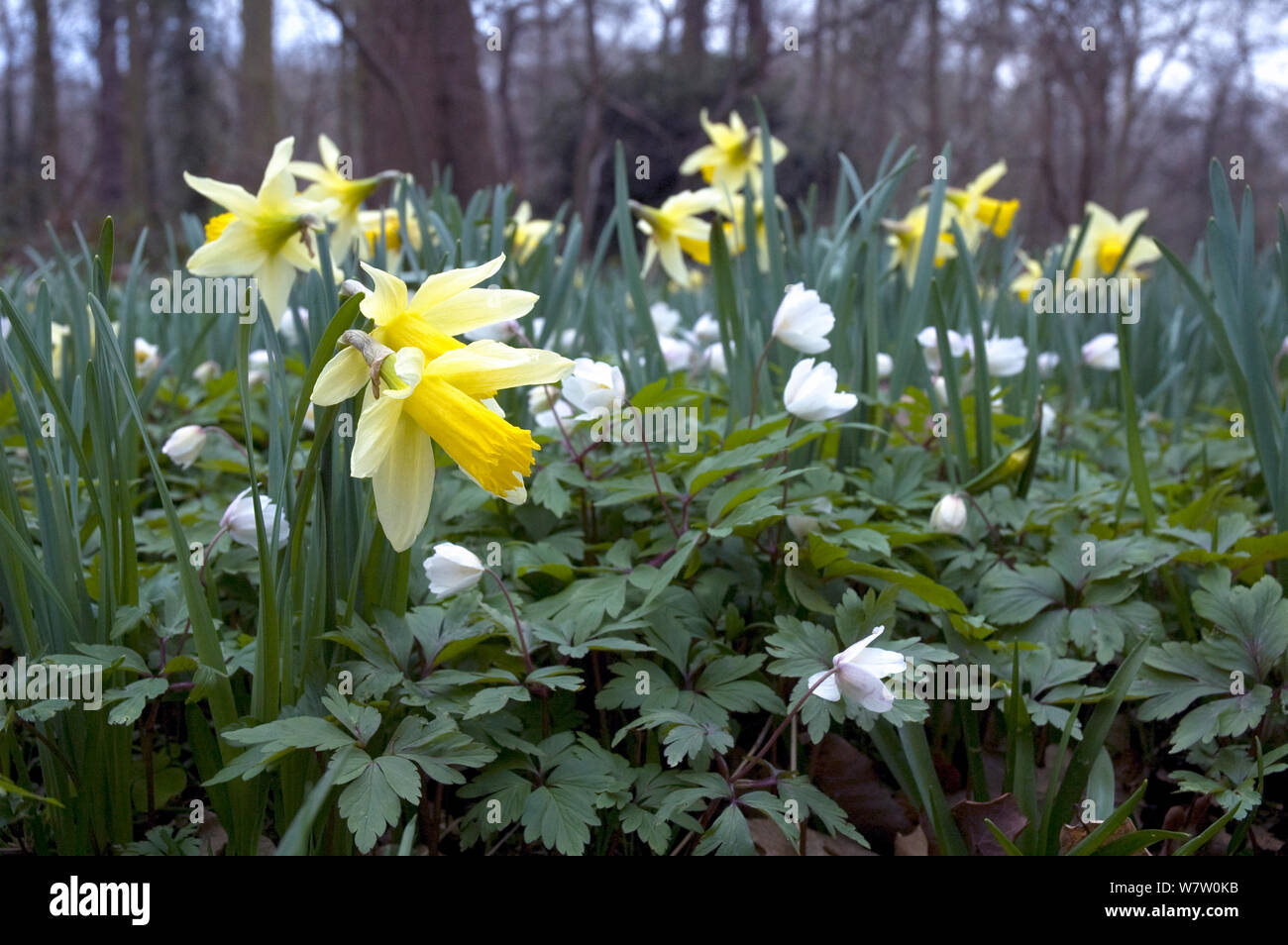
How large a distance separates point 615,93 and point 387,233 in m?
8.62

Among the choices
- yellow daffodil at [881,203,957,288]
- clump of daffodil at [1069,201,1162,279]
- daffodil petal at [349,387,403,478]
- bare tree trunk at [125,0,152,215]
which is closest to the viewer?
daffodil petal at [349,387,403,478]

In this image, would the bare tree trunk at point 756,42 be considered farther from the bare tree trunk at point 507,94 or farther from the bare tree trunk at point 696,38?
the bare tree trunk at point 507,94

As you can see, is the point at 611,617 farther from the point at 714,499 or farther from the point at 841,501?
the point at 841,501

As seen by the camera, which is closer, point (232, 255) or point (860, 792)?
point (860, 792)

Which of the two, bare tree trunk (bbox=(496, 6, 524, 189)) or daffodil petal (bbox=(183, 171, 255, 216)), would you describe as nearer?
daffodil petal (bbox=(183, 171, 255, 216))

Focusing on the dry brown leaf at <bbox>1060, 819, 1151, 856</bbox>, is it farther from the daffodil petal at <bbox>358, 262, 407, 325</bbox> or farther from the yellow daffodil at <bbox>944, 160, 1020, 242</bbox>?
the yellow daffodil at <bbox>944, 160, 1020, 242</bbox>

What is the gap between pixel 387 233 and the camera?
2.02 metres

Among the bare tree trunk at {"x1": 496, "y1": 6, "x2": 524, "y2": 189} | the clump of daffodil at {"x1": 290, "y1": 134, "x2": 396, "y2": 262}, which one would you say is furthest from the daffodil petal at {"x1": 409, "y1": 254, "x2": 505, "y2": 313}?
the bare tree trunk at {"x1": 496, "y1": 6, "x2": 524, "y2": 189}

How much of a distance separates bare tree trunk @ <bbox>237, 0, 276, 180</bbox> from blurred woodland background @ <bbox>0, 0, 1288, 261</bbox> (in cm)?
2

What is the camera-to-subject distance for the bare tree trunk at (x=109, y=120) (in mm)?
15344

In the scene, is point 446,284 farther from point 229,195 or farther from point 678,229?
point 678,229

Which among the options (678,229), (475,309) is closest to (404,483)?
(475,309)

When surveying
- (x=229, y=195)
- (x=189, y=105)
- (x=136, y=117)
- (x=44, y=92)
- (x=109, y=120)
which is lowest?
(x=229, y=195)

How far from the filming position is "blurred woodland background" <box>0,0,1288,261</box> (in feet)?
18.7
